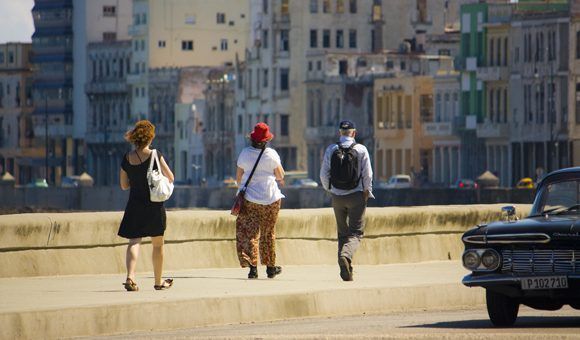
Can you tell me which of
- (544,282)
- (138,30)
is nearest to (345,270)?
(544,282)

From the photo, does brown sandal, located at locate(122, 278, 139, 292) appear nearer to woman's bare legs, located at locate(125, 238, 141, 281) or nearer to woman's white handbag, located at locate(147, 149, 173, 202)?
woman's bare legs, located at locate(125, 238, 141, 281)

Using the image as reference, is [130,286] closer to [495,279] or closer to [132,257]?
[132,257]

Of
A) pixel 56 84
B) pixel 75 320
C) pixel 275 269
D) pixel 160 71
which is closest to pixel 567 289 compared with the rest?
pixel 75 320

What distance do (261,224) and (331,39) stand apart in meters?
122

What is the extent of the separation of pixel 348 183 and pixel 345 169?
0.45 ft

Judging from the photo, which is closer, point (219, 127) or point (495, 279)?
point (495, 279)

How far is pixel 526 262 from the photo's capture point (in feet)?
52.2

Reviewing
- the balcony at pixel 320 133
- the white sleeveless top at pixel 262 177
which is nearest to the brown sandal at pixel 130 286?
the white sleeveless top at pixel 262 177

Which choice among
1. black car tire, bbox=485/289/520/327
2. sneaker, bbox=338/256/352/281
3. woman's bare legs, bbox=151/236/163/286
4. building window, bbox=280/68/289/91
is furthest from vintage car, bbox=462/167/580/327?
building window, bbox=280/68/289/91

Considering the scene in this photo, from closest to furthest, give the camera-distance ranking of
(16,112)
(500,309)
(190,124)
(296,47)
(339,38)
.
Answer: (500,309)
(296,47)
(339,38)
(190,124)
(16,112)

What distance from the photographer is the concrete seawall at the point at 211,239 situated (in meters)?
20.0

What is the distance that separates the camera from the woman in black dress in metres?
18.4

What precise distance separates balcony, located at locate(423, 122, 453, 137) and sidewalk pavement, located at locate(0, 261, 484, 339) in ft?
316

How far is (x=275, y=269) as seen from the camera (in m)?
20.3
